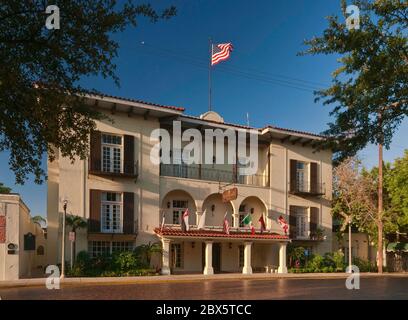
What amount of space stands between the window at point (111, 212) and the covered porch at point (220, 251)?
2432 millimetres

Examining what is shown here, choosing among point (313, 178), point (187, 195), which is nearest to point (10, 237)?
point (187, 195)

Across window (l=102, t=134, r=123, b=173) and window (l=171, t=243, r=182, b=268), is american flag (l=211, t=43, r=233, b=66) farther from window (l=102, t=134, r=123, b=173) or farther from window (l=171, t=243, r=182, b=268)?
window (l=171, t=243, r=182, b=268)

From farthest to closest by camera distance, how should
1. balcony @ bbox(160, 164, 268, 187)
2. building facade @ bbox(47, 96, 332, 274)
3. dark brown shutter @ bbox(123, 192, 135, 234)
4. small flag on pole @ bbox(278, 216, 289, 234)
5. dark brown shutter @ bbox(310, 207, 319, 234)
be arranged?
1. dark brown shutter @ bbox(310, 207, 319, 234)
2. small flag on pole @ bbox(278, 216, 289, 234)
3. balcony @ bbox(160, 164, 268, 187)
4. dark brown shutter @ bbox(123, 192, 135, 234)
5. building facade @ bbox(47, 96, 332, 274)

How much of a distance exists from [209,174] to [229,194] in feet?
8.52

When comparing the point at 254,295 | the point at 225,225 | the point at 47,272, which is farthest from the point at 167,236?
the point at 254,295

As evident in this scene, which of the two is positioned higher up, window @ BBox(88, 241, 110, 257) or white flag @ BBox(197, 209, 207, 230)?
white flag @ BBox(197, 209, 207, 230)

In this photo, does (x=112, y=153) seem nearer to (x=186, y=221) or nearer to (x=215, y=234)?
(x=186, y=221)

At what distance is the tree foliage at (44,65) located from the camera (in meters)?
10.1

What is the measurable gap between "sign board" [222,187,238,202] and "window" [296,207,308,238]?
726 cm

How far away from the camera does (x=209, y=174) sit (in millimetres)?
32719

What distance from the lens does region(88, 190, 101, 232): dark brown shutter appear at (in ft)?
88.7

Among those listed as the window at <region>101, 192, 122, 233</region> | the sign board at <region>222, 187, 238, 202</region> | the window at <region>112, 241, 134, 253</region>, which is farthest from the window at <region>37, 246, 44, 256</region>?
the sign board at <region>222, 187, 238, 202</region>

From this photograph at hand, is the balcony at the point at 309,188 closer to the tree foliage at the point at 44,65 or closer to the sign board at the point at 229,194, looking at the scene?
the sign board at the point at 229,194
